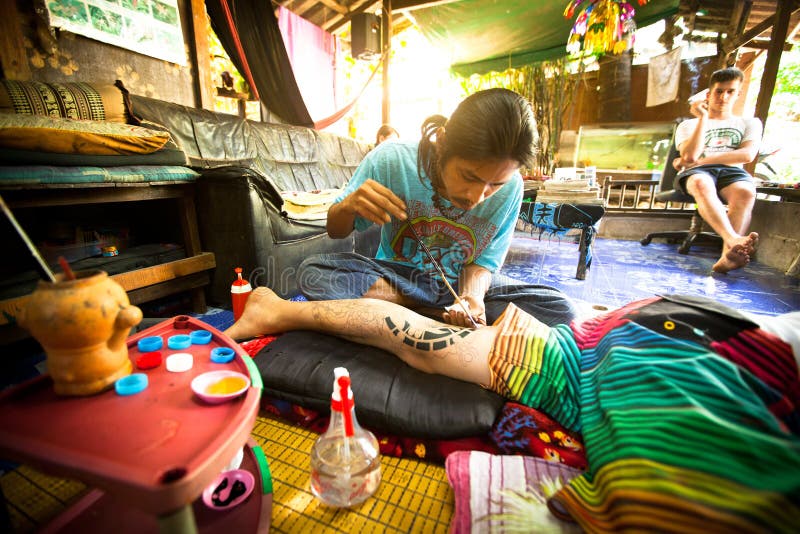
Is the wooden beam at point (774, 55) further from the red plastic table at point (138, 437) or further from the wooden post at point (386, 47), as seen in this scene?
the red plastic table at point (138, 437)

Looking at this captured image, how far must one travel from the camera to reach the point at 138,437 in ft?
1.55

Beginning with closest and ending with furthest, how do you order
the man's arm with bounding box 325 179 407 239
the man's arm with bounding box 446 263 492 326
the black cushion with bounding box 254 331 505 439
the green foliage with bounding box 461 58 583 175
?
the black cushion with bounding box 254 331 505 439 → the man's arm with bounding box 325 179 407 239 → the man's arm with bounding box 446 263 492 326 → the green foliage with bounding box 461 58 583 175

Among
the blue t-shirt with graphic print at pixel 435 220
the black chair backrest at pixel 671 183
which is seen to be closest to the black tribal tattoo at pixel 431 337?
the blue t-shirt with graphic print at pixel 435 220

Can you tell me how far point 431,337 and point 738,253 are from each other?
302cm

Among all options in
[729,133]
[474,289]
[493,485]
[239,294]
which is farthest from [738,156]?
[239,294]

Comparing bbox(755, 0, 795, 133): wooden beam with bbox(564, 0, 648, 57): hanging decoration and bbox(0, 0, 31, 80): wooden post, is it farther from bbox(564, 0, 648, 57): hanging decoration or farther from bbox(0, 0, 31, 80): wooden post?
bbox(0, 0, 31, 80): wooden post

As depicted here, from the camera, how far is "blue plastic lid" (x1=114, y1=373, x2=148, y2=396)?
56 centimetres

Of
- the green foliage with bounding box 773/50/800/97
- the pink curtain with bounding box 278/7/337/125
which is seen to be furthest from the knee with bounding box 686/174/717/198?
the green foliage with bounding box 773/50/800/97

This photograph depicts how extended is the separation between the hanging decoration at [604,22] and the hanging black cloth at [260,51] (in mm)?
2976

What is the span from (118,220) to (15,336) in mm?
943

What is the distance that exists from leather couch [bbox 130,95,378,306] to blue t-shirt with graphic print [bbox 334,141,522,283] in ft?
2.30

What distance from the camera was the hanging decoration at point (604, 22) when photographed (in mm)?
3213

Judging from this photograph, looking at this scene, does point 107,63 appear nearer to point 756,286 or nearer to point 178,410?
point 178,410

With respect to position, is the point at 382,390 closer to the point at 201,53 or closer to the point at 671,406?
the point at 671,406
